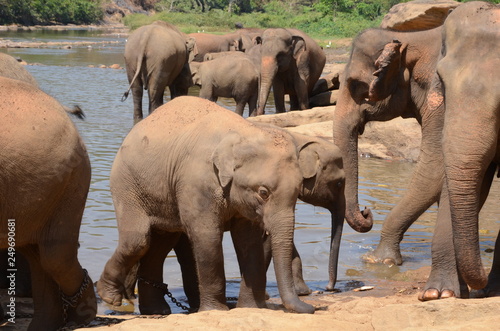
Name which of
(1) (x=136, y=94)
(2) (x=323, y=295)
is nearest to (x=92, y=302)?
(2) (x=323, y=295)

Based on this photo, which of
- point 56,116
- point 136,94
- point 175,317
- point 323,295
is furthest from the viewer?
point 136,94

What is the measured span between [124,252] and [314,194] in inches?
55.7

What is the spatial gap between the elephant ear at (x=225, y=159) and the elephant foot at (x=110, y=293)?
4.07ft

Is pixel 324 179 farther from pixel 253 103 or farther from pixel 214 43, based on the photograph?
pixel 214 43

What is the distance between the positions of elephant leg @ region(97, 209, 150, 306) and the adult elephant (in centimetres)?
1050

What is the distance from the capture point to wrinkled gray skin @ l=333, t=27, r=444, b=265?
709cm

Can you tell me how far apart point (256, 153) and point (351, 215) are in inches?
82.1

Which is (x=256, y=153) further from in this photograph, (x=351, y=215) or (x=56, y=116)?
(x=351, y=215)

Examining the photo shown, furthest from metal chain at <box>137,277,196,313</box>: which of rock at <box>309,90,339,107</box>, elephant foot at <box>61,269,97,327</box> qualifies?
rock at <box>309,90,339,107</box>

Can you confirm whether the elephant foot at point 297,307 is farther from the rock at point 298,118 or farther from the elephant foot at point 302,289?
the rock at point 298,118

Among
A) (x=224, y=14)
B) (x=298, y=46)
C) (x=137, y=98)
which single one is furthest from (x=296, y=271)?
(x=224, y=14)

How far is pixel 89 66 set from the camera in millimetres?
28172

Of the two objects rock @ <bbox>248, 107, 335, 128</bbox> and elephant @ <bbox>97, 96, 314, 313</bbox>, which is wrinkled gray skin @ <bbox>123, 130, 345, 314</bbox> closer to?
elephant @ <bbox>97, 96, 314, 313</bbox>

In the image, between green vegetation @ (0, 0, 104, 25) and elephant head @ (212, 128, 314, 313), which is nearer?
elephant head @ (212, 128, 314, 313)
